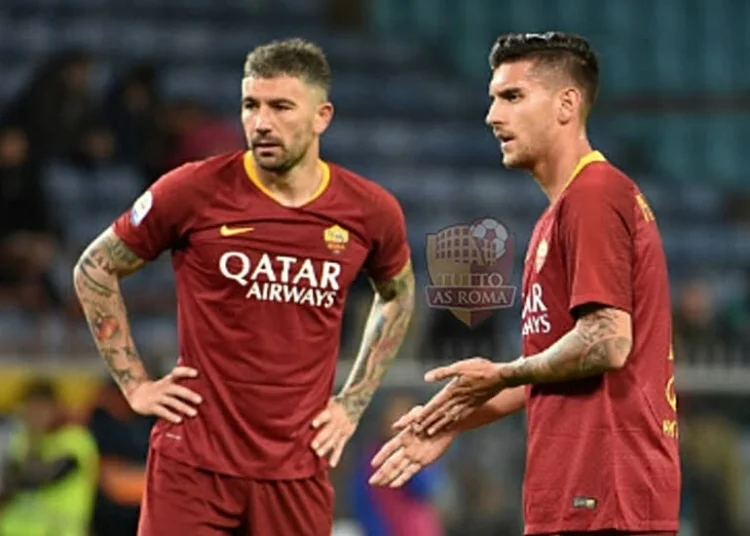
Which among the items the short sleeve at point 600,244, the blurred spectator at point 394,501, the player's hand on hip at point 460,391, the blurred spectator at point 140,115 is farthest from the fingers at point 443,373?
the blurred spectator at point 140,115

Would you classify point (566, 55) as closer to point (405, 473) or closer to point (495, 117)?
point (495, 117)

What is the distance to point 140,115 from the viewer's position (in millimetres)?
12109

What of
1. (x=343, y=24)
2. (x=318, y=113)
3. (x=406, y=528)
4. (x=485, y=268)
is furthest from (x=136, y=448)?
(x=343, y=24)

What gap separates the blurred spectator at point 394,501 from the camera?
9.93 m

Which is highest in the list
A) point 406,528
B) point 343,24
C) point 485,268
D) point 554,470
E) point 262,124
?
point 343,24

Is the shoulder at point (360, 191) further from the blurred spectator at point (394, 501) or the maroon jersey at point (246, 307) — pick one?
the blurred spectator at point (394, 501)

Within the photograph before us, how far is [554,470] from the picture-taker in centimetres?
459

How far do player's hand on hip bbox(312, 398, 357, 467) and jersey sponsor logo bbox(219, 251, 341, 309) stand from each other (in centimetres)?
34

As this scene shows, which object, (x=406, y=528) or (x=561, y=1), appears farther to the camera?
(x=561, y=1)

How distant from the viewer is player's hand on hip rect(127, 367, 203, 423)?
5574 millimetres

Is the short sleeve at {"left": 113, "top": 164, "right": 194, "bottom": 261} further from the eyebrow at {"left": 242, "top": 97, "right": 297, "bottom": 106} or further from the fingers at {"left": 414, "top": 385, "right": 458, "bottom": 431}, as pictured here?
the fingers at {"left": 414, "top": 385, "right": 458, "bottom": 431}

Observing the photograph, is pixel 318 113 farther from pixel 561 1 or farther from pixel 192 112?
pixel 561 1

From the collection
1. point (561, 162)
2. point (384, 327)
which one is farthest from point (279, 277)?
point (561, 162)

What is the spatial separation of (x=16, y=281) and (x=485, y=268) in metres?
6.28
